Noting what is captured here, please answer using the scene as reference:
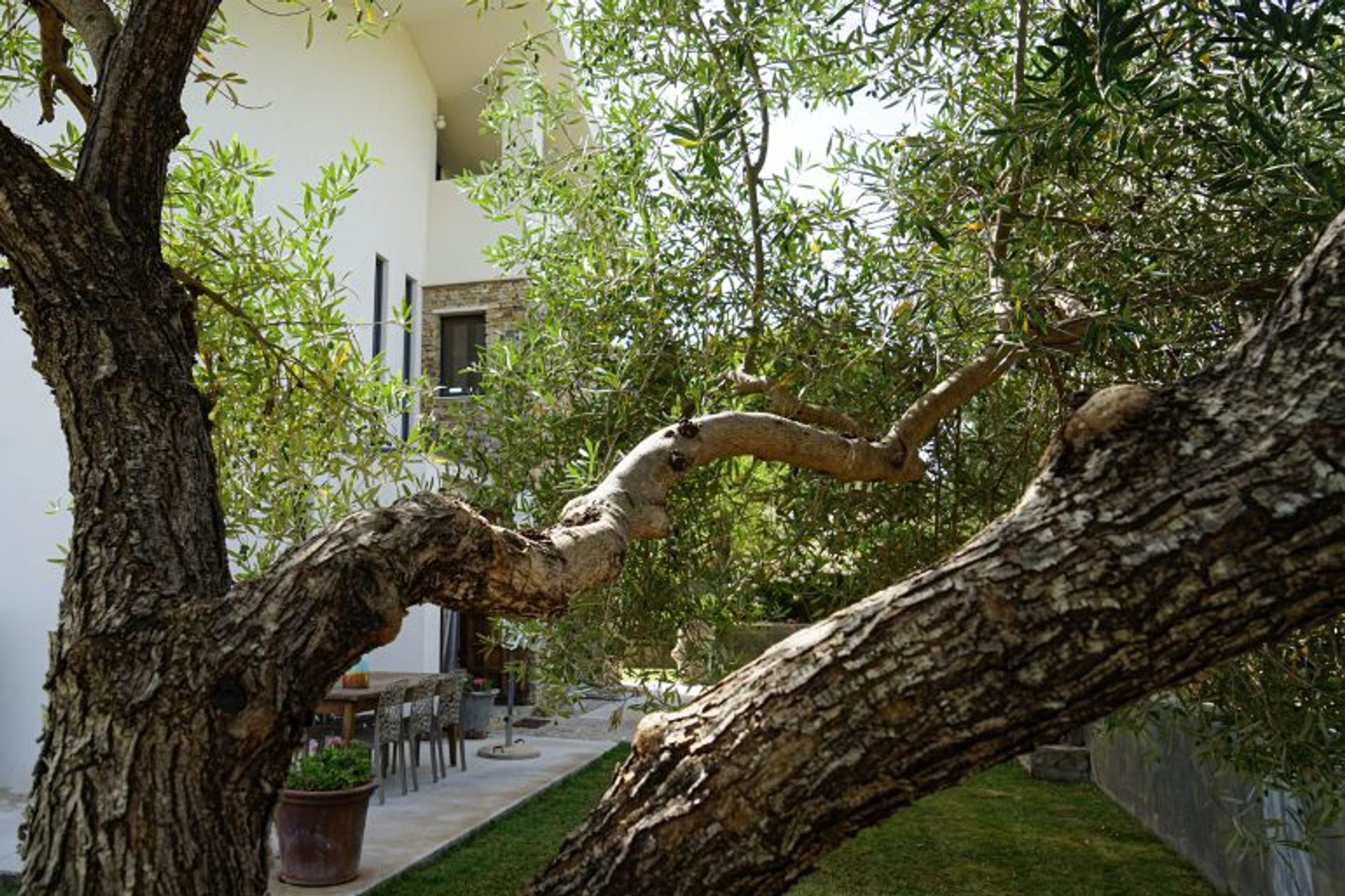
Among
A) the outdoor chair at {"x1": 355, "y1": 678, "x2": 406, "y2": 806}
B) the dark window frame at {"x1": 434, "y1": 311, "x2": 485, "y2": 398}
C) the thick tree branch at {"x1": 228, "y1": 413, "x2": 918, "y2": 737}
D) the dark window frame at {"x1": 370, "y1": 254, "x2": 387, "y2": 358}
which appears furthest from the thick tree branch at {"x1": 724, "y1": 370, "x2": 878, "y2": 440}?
the dark window frame at {"x1": 434, "y1": 311, "x2": 485, "y2": 398}

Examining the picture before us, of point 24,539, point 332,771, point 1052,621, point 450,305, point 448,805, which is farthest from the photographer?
point 450,305

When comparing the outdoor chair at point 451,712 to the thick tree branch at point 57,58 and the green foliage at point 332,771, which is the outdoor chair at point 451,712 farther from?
the thick tree branch at point 57,58

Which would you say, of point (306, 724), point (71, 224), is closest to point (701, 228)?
point (71, 224)

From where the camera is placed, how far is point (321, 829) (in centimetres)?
668

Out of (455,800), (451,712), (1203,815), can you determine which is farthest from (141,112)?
(451,712)

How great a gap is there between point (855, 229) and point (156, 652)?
2727 mm

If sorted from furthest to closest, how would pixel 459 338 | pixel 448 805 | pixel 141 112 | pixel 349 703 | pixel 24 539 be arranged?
pixel 459 338
pixel 448 805
pixel 349 703
pixel 24 539
pixel 141 112

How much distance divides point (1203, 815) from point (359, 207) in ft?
32.2

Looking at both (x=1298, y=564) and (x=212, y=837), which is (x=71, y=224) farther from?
(x=1298, y=564)

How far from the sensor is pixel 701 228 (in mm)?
3689

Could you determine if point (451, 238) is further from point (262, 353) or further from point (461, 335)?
point (262, 353)

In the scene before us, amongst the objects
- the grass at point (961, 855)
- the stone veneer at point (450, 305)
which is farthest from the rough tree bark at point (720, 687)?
the stone veneer at point (450, 305)

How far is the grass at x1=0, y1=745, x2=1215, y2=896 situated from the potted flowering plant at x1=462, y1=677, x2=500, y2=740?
2.22m

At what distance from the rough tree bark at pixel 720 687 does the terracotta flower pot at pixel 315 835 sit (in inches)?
222
